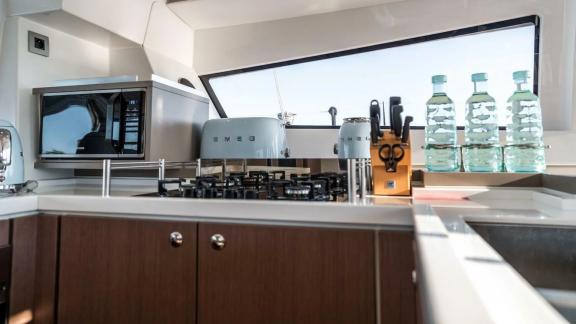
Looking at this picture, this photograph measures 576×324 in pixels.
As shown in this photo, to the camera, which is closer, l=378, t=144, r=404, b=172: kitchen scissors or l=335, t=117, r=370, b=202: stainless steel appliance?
l=378, t=144, r=404, b=172: kitchen scissors

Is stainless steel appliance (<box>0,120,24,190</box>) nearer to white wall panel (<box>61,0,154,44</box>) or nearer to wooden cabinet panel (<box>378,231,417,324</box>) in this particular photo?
white wall panel (<box>61,0,154,44</box>)

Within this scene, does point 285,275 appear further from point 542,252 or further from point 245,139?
point 245,139

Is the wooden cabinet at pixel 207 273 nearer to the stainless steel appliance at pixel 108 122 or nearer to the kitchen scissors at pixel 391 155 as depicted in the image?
the kitchen scissors at pixel 391 155

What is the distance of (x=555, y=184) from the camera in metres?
1.05

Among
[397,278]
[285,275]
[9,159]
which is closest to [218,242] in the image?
[285,275]

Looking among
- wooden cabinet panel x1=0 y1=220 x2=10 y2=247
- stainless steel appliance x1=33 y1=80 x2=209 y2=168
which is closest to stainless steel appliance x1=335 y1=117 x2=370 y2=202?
stainless steel appliance x1=33 y1=80 x2=209 y2=168

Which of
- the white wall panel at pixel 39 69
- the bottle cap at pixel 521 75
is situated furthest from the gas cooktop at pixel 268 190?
the white wall panel at pixel 39 69

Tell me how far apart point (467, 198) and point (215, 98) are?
1.93 m

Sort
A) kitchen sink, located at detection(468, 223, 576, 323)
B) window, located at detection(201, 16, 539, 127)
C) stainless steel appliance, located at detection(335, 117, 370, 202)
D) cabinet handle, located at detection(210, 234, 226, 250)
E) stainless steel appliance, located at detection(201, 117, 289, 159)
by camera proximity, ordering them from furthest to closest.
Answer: window, located at detection(201, 16, 539, 127)
stainless steel appliance, located at detection(201, 117, 289, 159)
stainless steel appliance, located at detection(335, 117, 370, 202)
cabinet handle, located at detection(210, 234, 226, 250)
kitchen sink, located at detection(468, 223, 576, 323)

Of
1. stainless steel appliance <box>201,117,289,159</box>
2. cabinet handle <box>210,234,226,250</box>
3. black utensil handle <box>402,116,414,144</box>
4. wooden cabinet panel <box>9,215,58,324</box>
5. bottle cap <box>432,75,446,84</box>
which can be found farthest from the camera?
stainless steel appliance <box>201,117,289,159</box>

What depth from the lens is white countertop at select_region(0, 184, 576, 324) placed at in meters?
0.28

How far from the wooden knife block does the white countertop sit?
59mm

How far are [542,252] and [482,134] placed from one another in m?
0.64

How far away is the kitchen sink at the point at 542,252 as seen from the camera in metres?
0.71
